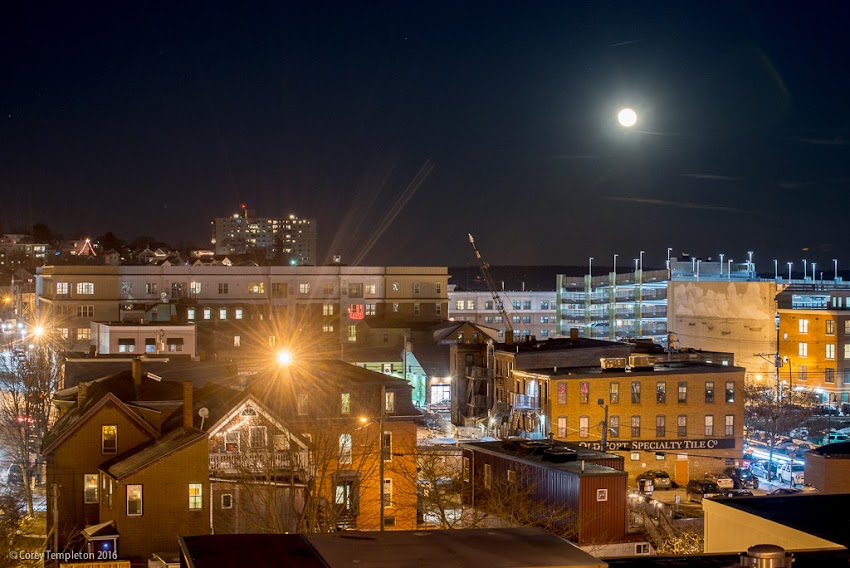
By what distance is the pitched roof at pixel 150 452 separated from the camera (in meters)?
22.3

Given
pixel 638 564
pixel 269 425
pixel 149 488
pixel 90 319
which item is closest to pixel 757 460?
pixel 269 425

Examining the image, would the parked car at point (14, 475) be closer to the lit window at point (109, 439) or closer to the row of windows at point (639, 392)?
the lit window at point (109, 439)

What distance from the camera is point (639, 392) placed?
120ft

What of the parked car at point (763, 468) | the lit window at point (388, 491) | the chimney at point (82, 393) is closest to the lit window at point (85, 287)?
the chimney at point (82, 393)

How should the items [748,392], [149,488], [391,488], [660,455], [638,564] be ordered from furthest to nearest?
[748,392], [660,455], [391,488], [149,488], [638,564]

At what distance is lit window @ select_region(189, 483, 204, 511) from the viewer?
22375 millimetres

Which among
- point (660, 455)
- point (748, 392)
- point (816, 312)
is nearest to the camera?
point (660, 455)

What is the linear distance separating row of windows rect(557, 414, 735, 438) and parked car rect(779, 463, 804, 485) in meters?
2.60

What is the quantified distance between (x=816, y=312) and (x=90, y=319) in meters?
45.1

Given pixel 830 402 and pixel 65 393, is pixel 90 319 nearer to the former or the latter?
pixel 65 393

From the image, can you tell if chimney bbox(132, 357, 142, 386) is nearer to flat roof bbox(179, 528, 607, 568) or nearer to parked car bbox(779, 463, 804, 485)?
flat roof bbox(179, 528, 607, 568)

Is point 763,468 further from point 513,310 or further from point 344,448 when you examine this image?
point 513,310

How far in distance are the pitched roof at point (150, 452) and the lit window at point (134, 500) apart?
1.21ft

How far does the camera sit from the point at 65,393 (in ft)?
95.7
